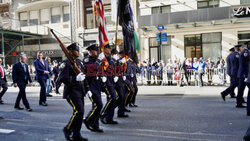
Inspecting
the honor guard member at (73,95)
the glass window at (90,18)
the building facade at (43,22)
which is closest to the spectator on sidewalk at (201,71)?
the honor guard member at (73,95)

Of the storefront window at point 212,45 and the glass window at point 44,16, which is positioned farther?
the glass window at point 44,16

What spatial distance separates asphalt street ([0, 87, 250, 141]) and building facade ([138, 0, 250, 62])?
13886 mm

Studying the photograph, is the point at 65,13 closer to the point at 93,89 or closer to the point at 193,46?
the point at 193,46

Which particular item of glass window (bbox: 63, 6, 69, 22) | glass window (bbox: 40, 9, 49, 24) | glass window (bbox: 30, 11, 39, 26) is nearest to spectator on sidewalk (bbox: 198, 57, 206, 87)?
glass window (bbox: 63, 6, 69, 22)

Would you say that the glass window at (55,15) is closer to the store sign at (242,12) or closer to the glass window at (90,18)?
the glass window at (90,18)

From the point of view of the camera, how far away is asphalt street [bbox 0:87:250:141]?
4.83 metres

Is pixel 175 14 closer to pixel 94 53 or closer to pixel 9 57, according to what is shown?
pixel 94 53

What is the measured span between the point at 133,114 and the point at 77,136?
290 cm

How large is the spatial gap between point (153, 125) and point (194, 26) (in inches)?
744

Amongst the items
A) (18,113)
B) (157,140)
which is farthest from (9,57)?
(157,140)

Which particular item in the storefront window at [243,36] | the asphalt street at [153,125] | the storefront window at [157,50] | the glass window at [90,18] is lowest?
the asphalt street at [153,125]

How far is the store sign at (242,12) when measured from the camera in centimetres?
1869

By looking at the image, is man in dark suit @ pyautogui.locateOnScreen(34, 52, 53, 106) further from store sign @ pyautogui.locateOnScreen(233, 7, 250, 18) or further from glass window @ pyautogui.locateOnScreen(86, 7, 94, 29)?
glass window @ pyautogui.locateOnScreen(86, 7, 94, 29)

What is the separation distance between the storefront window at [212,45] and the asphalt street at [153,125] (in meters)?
15.7
